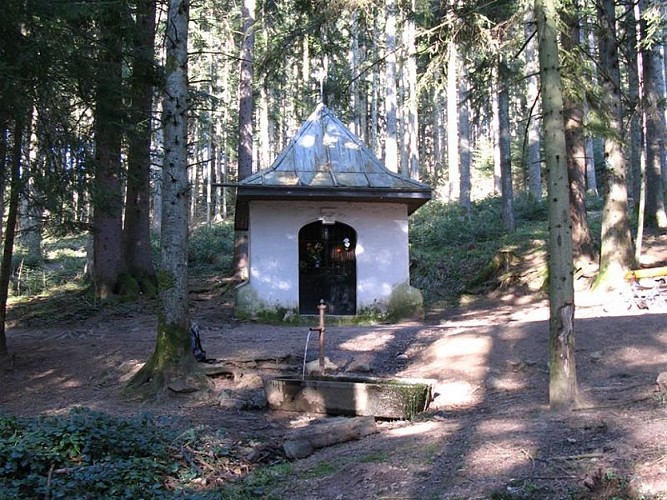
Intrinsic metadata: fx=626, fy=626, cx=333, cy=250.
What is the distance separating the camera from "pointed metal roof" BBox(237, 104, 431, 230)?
14.6 metres

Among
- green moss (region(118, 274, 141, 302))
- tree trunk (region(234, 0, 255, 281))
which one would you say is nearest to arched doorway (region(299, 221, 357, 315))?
green moss (region(118, 274, 141, 302))

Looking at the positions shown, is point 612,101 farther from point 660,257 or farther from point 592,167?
point 592,167

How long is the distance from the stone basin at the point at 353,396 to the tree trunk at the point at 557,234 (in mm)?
1694

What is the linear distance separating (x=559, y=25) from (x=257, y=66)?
408cm

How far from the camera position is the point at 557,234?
661 centimetres

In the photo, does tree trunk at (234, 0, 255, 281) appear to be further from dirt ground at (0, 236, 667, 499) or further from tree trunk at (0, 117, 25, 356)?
tree trunk at (0, 117, 25, 356)

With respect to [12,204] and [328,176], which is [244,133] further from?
[12,204]

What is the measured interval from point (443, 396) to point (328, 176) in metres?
7.92

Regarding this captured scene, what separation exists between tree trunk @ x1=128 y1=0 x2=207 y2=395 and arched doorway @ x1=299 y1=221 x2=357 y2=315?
7103 millimetres

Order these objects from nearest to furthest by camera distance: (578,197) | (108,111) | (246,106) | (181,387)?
(181,387) < (108,111) < (578,197) < (246,106)

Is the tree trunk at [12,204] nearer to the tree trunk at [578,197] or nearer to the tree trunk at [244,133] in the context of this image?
the tree trunk at [244,133]

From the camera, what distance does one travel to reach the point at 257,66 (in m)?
8.94

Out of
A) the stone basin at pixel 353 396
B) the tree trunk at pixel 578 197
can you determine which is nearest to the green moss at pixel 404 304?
the tree trunk at pixel 578 197

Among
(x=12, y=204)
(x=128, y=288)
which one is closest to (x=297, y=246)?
(x=128, y=288)
